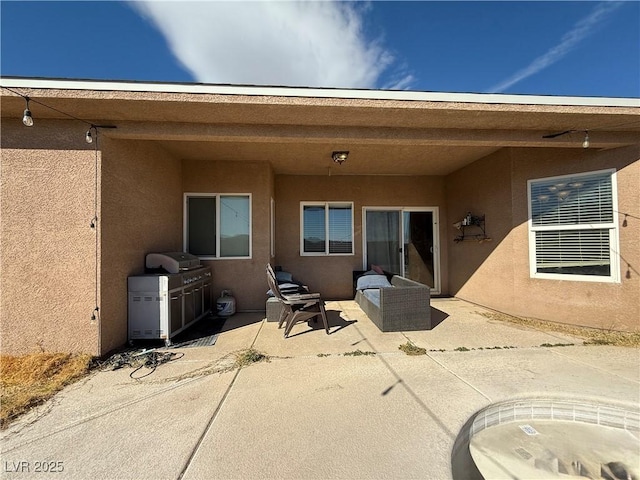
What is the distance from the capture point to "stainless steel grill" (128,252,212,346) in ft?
12.7

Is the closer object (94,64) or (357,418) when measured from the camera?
(357,418)

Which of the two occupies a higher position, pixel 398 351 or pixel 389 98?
pixel 389 98

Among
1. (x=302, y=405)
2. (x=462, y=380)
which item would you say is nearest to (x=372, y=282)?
(x=462, y=380)

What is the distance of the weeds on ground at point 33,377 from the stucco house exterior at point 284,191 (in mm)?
166

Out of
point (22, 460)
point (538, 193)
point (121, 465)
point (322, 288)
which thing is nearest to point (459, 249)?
point (538, 193)

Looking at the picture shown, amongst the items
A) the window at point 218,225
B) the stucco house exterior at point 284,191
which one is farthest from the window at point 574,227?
the window at point 218,225

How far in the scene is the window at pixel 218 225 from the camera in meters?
5.88

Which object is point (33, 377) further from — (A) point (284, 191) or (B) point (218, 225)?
(A) point (284, 191)

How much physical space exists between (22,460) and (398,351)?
3.53 meters

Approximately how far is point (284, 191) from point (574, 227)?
19.1ft

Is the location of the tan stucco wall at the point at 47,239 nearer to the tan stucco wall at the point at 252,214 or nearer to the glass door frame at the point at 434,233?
the tan stucco wall at the point at 252,214

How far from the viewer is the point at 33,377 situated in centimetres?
296

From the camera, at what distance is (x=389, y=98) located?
3432 mm

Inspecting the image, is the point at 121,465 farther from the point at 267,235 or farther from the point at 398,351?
the point at 267,235
